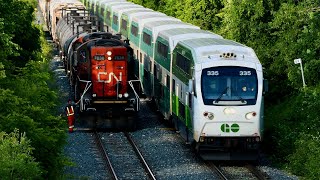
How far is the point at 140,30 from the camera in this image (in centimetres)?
3628

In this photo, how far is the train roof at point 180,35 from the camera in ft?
89.0

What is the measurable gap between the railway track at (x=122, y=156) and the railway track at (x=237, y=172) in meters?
1.96

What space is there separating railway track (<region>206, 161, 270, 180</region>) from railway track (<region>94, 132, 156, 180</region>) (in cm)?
196

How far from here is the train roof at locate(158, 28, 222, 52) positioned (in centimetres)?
2712

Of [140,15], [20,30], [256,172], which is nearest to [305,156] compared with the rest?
[256,172]

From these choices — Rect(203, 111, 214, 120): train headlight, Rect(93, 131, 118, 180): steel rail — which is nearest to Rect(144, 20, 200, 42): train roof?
Rect(93, 131, 118, 180): steel rail

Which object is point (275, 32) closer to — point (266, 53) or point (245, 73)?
point (266, 53)

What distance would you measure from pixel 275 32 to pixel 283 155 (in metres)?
8.50

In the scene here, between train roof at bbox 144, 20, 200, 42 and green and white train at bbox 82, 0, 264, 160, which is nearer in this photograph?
green and white train at bbox 82, 0, 264, 160

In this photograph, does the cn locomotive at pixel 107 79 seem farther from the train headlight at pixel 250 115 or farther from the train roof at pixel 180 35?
the train headlight at pixel 250 115

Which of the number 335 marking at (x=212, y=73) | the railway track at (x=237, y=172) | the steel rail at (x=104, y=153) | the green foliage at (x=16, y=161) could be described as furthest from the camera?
the number 335 marking at (x=212, y=73)

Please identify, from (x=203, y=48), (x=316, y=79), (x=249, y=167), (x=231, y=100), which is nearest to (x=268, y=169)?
(x=249, y=167)

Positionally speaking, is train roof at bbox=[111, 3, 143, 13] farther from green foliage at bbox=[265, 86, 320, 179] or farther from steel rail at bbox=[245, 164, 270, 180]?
steel rail at bbox=[245, 164, 270, 180]

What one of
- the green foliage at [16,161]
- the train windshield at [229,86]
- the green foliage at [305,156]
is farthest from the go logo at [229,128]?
the green foliage at [16,161]
